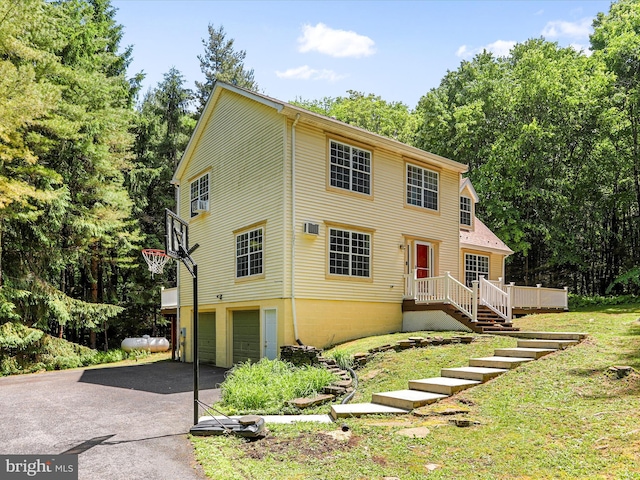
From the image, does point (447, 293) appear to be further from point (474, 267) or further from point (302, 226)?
point (474, 267)

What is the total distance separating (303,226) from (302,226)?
0.10 feet

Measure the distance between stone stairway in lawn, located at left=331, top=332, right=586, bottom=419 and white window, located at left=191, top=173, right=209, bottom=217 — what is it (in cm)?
1112

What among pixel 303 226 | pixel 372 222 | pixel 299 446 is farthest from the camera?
pixel 372 222

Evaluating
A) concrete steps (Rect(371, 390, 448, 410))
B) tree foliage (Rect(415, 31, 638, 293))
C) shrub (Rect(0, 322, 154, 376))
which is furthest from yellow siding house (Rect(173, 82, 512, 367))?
tree foliage (Rect(415, 31, 638, 293))

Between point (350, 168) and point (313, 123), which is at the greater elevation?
point (313, 123)

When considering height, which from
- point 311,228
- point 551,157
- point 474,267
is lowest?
point 474,267

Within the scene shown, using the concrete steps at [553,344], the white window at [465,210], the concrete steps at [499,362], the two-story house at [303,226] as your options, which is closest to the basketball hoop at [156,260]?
the two-story house at [303,226]

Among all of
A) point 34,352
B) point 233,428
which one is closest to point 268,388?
point 233,428

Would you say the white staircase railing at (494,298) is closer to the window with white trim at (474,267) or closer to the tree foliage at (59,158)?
the window with white trim at (474,267)

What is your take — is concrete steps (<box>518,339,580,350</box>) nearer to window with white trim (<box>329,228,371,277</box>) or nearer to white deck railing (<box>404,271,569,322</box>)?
white deck railing (<box>404,271,569,322</box>)

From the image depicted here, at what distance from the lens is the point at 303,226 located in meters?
13.5

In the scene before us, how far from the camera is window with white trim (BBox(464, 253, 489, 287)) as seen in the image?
20297mm

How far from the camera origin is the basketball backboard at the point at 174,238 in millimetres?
7184

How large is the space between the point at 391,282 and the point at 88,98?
49.2 feet
